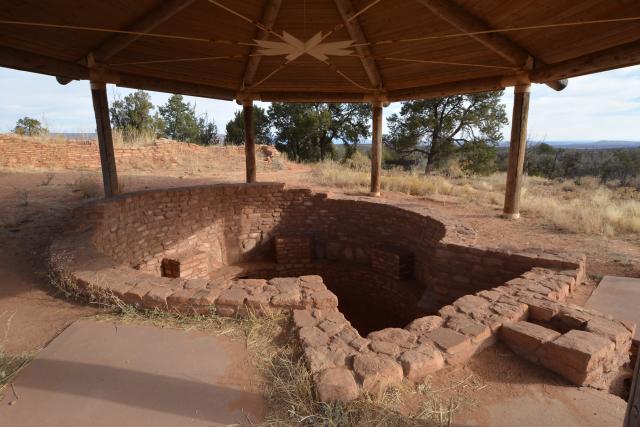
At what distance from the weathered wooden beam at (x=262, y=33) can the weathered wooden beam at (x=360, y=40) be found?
0.97m

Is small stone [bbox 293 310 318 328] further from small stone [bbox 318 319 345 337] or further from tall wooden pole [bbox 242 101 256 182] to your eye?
tall wooden pole [bbox 242 101 256 182]

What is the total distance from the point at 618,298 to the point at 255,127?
23826 mm

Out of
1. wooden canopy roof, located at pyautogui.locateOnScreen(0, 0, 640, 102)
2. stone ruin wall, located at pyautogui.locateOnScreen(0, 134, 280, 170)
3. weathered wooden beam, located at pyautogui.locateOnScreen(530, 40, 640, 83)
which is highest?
wooden canopy roof, located at pyautogui.locateOnScreen(0, 0, 640, 102)

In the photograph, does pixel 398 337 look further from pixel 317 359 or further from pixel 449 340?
pixel 317 359

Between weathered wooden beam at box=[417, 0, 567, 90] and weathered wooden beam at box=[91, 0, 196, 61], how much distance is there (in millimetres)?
3300

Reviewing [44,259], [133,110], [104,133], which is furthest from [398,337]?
[133,110]

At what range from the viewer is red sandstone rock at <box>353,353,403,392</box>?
2.02m

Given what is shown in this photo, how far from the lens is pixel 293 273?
7.73m

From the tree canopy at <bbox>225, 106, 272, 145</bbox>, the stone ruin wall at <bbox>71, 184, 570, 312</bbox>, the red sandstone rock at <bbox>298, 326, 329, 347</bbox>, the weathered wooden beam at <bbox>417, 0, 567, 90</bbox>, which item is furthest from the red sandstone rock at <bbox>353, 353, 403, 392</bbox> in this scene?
the tree canopy at <bbox>225, 106, 272, 145</bbox>

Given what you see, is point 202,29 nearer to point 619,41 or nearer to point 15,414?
point 15,414

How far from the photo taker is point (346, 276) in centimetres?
745

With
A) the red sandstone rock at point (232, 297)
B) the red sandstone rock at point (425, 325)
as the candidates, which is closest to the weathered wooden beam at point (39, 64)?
the red sandstone rock at point (232, 297)

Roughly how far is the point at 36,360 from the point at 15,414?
521mm

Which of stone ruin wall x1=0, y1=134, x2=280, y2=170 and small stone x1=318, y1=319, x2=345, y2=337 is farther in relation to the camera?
stone ruin wall x1=0, y1=134, x2=280, y2=170
